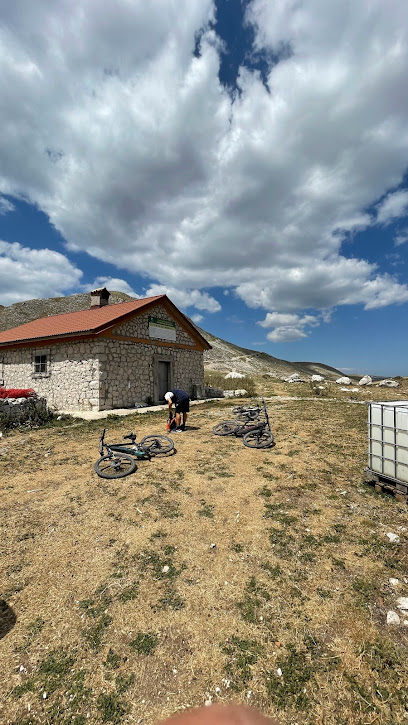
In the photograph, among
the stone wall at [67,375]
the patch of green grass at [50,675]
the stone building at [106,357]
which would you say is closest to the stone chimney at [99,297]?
the stone building at [106,357]

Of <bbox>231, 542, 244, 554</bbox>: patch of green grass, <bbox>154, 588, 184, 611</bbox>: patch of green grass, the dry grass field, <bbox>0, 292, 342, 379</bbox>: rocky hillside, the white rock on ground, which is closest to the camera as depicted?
the dry grass field

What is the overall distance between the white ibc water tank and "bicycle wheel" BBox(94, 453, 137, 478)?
201 inches

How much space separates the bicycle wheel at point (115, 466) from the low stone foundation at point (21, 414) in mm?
6660

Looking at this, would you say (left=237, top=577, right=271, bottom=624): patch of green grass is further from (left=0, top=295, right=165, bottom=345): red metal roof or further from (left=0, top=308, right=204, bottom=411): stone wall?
(left=0, top=295, right=165, bottom=345): red metal roof

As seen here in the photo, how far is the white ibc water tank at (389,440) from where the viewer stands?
5.65 m

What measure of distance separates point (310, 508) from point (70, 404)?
1309cm

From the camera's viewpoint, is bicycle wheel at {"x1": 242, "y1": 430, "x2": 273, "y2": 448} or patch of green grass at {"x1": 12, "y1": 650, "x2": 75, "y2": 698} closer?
patch of green grass at {"x1": 12, "y1": 650, "x2": 75, "y2": 698}

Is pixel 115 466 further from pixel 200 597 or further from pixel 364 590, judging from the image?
pixel 364 590

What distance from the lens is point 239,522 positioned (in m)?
5.02

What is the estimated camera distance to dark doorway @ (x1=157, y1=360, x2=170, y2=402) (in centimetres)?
1816

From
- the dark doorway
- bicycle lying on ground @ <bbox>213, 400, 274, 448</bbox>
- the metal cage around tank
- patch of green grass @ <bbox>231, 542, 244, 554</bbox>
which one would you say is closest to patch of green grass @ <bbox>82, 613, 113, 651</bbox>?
patch of green grass @ <bbox>231, 542, 244, 554</bbox>

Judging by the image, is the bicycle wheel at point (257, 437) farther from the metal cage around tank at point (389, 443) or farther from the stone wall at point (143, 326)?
the stone wall at point (143, 326)

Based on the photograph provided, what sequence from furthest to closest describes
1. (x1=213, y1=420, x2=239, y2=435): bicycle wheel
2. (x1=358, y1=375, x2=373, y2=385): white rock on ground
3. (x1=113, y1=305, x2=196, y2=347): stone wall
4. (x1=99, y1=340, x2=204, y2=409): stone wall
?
(x1=358, y1=375, x2=373, y2=385): white rock on ground
(x1=113, y1=305, x2=196, y2=347): stone wall
(x1=99, y1=340, x2=204, y2=409): stone wall
(x1=213, y1=420, x2=239, y2=435): bicycle wheel

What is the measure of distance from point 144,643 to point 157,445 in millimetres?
5691
